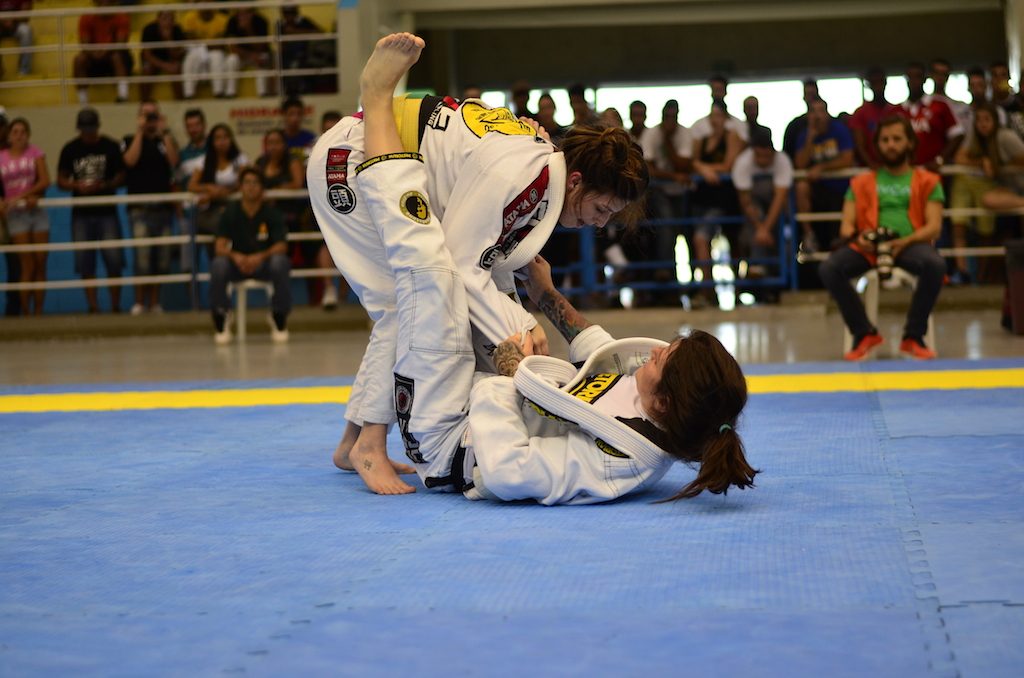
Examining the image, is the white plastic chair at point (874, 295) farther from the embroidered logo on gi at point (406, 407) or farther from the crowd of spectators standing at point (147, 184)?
the crowd of spectators standing at point (147, 184)

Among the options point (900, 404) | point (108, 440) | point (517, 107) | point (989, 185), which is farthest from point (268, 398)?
point (989, 185)

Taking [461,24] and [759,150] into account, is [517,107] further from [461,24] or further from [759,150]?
[461,24]

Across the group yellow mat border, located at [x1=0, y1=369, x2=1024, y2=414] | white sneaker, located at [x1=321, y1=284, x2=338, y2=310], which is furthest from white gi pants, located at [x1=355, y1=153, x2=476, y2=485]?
white sneaker, located at [x1=321, y1=284, x2=338, y2=310]

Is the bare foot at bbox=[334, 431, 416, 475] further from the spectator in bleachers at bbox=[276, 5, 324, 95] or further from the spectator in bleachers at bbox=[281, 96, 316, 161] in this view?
the spectator in bleachers at bbox=[276, 5, 324, 95]

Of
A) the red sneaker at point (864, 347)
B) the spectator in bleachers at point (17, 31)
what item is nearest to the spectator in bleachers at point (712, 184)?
the red sneaker at point (864, 347)

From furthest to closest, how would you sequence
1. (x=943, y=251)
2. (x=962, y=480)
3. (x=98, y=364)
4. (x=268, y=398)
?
1. (x=943, y=251)
2. (x=98, y=364)
3. (x=268, y=398)
4. (x=962, y=480)

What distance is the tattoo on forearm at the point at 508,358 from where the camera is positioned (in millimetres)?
2521

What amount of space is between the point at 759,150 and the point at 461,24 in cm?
457

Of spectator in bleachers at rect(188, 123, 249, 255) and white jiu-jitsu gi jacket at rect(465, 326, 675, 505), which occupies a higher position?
spectator in bleachers at rect(188, 123, 249, 255)

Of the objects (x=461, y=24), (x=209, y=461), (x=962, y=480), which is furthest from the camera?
(x=461, y=24)

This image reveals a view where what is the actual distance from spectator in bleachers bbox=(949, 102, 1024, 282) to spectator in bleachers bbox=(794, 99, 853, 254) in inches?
33.7

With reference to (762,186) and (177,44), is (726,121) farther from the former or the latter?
(177,44)

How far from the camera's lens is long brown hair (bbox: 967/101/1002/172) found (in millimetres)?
7766

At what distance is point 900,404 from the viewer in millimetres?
3809
